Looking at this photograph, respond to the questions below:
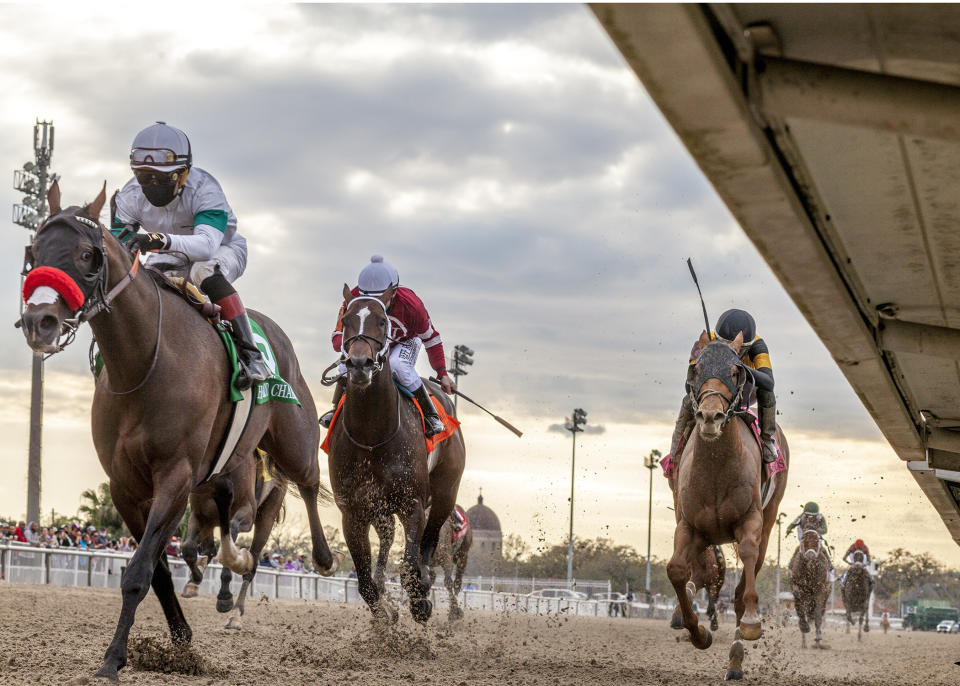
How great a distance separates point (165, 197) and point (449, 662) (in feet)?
12.9

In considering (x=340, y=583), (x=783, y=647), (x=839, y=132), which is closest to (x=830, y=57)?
(x=839, y=132)

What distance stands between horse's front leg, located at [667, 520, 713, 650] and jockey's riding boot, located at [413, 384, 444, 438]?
2.20 m

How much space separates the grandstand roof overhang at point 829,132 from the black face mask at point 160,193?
166 inches

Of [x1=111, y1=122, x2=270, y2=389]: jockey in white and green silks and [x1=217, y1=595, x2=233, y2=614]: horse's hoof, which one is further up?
[x1=111, y1=122, x2=270, y2=389]: jockey in white and green silks

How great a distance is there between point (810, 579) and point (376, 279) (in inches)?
481

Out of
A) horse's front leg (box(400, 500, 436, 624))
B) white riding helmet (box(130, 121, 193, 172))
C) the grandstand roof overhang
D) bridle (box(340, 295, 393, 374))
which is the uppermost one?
white riding helmet (box(130, 121, 193, 172))

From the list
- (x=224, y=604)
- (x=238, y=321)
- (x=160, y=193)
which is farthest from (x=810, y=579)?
(x=160, y=193)

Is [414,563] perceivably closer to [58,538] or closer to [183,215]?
[183,215]

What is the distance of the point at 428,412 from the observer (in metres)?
10.1

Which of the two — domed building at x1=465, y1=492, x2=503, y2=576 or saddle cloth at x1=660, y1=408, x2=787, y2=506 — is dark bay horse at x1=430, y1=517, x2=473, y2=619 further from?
domed building at x1=465, y1=492, x2=503, y2=576

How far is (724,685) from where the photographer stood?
27.7ft

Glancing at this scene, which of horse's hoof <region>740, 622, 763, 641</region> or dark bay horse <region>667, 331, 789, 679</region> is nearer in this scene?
horse's hoof <region>740, 622, 763, 641</region>

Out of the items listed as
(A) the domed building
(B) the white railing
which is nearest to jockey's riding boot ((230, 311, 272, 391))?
(B) the white railing

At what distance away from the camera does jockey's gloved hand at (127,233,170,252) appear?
7155mm
